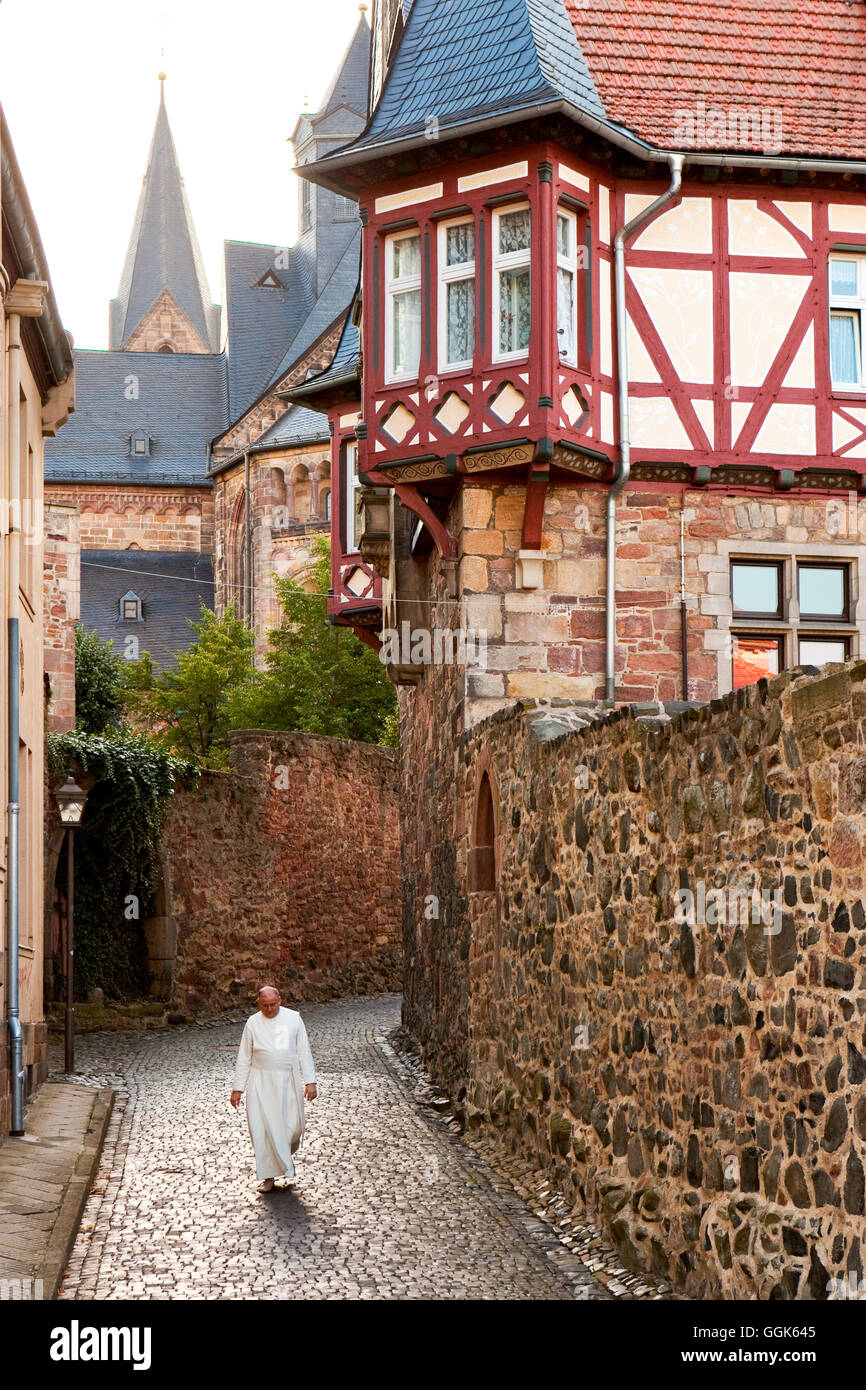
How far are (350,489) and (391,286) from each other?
24.6ft

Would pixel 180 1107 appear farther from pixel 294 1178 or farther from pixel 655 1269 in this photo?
pixel 655 1269

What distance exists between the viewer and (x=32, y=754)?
638 inches

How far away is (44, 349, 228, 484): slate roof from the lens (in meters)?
64.5

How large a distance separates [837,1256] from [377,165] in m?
11.3

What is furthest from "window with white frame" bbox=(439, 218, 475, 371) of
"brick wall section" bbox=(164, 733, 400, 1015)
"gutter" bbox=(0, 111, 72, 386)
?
"brick wall section" bbox=(164, 733, 400, 1015)

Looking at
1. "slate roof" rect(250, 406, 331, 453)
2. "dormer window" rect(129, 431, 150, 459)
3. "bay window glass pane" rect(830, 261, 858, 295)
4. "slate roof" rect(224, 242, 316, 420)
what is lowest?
"bay window glass pane" rect(830, 261, 858, 295)

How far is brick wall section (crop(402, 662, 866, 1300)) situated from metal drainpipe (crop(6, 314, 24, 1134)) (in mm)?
3365

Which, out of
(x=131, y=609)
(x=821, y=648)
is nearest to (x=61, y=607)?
(x=821, y=648)

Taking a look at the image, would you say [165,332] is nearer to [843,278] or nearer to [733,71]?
[733,71]

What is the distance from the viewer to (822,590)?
1609cm

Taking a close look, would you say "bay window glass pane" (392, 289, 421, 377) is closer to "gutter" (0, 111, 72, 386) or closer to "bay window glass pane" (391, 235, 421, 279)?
"bay window glass pane" (391, 235, 421, 279)

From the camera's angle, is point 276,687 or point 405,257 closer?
point 405,257

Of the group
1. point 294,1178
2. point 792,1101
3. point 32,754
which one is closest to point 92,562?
point 32,754

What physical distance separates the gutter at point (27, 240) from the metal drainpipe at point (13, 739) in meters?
0.50
